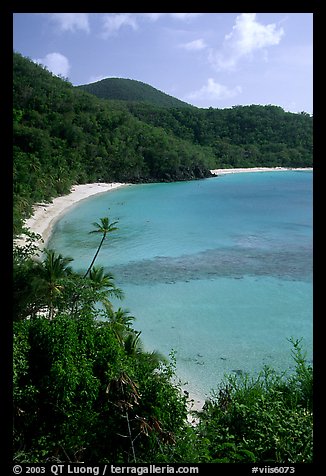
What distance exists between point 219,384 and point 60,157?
24.6 metres

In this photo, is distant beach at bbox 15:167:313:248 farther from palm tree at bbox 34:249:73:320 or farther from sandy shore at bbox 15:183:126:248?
palm tree at bbox 34:249:73:320

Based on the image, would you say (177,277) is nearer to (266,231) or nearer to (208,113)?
(266,231)

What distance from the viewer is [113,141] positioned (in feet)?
119

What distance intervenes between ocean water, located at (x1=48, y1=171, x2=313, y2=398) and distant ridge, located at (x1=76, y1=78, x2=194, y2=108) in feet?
166

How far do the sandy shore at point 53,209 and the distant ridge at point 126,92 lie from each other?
4487cm

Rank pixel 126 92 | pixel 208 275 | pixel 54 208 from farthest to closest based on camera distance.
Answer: pixel 126 92 → pixel 54 208 → pixel 208 275

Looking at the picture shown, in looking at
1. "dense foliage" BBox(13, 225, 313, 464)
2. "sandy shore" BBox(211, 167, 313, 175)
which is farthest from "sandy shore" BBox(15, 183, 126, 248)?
"sandy shore" BBox(211, 167, 313, 175)

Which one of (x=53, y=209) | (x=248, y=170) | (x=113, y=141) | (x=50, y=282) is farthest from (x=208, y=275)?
(x=248, y=170)

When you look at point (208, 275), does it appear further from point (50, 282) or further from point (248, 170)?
point (248, 170)

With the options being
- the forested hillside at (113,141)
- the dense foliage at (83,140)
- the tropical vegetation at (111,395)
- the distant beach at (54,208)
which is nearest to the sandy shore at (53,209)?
the distant beach at (54,208)

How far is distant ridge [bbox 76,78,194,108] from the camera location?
7144 cm

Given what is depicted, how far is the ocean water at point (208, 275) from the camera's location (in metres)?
7.97

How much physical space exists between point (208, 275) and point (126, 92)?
6632cm
